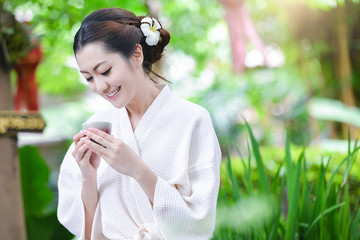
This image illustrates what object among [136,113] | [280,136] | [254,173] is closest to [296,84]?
[280,136]

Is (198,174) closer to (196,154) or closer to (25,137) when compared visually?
(196,154)

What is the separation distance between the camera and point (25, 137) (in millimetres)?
8961

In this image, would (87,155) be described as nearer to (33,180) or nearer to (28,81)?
(28,81)

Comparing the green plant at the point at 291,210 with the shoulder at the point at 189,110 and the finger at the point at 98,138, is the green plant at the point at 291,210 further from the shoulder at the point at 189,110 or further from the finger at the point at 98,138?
the finger at the point at 98,138

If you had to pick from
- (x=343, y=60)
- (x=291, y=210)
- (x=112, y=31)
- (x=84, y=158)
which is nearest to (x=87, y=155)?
(x=84, y=158)

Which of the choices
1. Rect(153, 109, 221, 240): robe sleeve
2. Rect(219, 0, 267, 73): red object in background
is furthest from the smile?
Rect(219, 0, 267, 73): red object in background

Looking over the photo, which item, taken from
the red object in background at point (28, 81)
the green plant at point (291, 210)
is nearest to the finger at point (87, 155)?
the green plant at point (291, 210)

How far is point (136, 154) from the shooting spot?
115 cm

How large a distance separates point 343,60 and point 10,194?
6.36 meters

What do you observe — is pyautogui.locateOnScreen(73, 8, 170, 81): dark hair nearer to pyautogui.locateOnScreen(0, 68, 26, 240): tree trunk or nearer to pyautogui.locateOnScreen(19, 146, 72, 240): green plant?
pyautogui.locateOnScreen(0, 68, 26, 240): tree trunk

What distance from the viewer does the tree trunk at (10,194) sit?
200 cm

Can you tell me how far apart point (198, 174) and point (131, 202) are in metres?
0.20

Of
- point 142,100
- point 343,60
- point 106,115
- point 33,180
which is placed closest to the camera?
point 142,100

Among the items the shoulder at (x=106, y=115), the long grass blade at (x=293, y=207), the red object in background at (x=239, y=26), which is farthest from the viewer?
the red object in background at (x=239, y=26)
